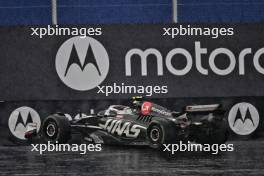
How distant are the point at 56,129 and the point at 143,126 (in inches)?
73.1

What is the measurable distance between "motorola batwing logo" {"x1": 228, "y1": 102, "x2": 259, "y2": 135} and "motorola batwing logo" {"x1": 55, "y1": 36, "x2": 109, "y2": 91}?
2.65 meters

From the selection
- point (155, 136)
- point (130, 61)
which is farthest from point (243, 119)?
point (130, 61)

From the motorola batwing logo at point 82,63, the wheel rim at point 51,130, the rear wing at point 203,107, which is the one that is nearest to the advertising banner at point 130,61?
the motorola batwing logo at point 82,63

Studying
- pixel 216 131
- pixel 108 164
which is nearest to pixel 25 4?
pixel 216 131

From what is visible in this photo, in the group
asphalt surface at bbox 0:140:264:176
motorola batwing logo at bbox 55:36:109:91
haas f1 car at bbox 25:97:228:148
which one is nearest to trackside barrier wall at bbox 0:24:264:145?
motorola batwing logo at bbox 55:36:109:91

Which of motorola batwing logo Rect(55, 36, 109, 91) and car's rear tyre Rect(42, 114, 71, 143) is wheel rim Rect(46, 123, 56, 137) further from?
motorola batwing logo Rect(55, 36, 109, 91)

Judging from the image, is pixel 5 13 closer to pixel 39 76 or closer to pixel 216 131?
pixel 39 76

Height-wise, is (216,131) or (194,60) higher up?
(194,60)

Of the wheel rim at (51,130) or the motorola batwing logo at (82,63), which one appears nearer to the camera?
the wheel rim at (51,130)

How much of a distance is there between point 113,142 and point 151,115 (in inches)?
37.2

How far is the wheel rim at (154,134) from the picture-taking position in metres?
13.0

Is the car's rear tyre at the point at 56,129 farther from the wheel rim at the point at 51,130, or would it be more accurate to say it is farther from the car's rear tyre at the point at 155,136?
the car's rear tyre at the point at 155,136

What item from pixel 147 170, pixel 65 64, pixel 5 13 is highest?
pixel 5 13

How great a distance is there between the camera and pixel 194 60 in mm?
14578
